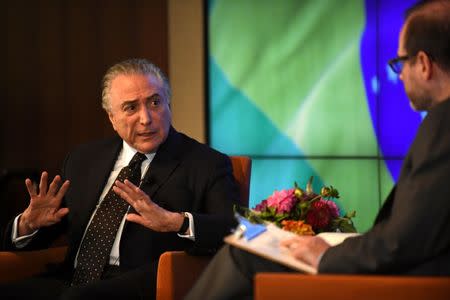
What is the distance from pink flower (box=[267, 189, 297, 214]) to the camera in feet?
10.7

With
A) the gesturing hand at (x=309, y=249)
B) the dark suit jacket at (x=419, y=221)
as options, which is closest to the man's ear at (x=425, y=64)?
the dark suit jacket at (x=419, y=221)

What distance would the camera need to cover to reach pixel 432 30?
241cm

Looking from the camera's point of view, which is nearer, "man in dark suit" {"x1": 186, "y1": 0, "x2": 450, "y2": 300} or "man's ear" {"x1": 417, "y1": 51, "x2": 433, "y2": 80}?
"man in dark suit" {"x1": 186, "y1": 0, "x2": 450, "y2": 300}

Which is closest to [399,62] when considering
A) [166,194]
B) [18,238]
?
[166,194]

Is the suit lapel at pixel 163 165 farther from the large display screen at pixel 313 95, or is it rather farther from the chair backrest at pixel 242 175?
the large display screen at pixel 313 95

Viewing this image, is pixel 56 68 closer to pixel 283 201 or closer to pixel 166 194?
pixel 166 194

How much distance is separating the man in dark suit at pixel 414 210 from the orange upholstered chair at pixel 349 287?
0.08 m

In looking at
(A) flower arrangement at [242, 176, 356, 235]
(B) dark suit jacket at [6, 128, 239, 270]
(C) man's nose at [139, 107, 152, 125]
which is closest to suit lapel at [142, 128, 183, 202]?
(B) dark suit jacket at [6, 128, 239, 270]

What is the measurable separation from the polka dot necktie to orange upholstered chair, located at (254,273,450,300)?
3.96 feet

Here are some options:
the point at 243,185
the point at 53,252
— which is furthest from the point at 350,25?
the point at 53,252

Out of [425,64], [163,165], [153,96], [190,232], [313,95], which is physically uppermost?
[425,64]

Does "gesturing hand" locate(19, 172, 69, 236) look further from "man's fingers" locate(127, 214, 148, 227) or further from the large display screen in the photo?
the large display screen

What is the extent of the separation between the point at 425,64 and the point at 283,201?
1024 millimetres

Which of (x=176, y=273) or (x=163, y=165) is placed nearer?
(x=176, y=273)
